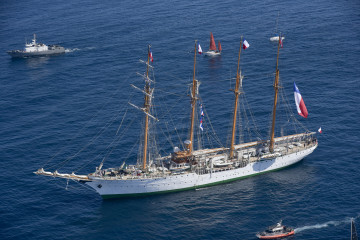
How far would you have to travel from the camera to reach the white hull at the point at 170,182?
116m

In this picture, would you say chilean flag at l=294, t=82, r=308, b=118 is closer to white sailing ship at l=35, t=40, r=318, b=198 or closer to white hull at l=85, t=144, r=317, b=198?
white sailing ship at l=35, t=40, r=318, b=198

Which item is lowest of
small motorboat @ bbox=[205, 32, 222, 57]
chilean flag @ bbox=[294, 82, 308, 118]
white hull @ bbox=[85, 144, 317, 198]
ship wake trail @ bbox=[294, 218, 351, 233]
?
ship wake trail @ bbox=[294, 218, 351, 233]

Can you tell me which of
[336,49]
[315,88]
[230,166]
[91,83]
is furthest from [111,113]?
[336,49]

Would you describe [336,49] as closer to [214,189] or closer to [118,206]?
[214,189]

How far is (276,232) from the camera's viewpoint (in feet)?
332

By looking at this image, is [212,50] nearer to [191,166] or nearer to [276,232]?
[191,166]

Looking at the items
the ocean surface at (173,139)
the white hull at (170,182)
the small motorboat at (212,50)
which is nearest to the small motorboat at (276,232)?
the ocean surface at (173,139)

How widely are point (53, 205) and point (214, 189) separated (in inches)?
1373

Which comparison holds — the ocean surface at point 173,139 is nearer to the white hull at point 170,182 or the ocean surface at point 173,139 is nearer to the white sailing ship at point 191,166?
the white hull at point 170,182

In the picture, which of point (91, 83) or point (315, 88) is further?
point (91, 83)

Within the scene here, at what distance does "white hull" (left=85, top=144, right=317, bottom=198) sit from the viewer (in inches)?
4562

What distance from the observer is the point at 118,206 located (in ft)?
378

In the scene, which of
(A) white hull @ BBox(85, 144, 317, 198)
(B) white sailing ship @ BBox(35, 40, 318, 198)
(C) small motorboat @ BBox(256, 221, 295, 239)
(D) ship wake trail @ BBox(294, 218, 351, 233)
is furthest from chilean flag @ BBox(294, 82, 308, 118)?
(C) small motorboat @ BBox(256, 221, 295, 239)

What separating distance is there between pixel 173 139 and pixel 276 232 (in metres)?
45.5
